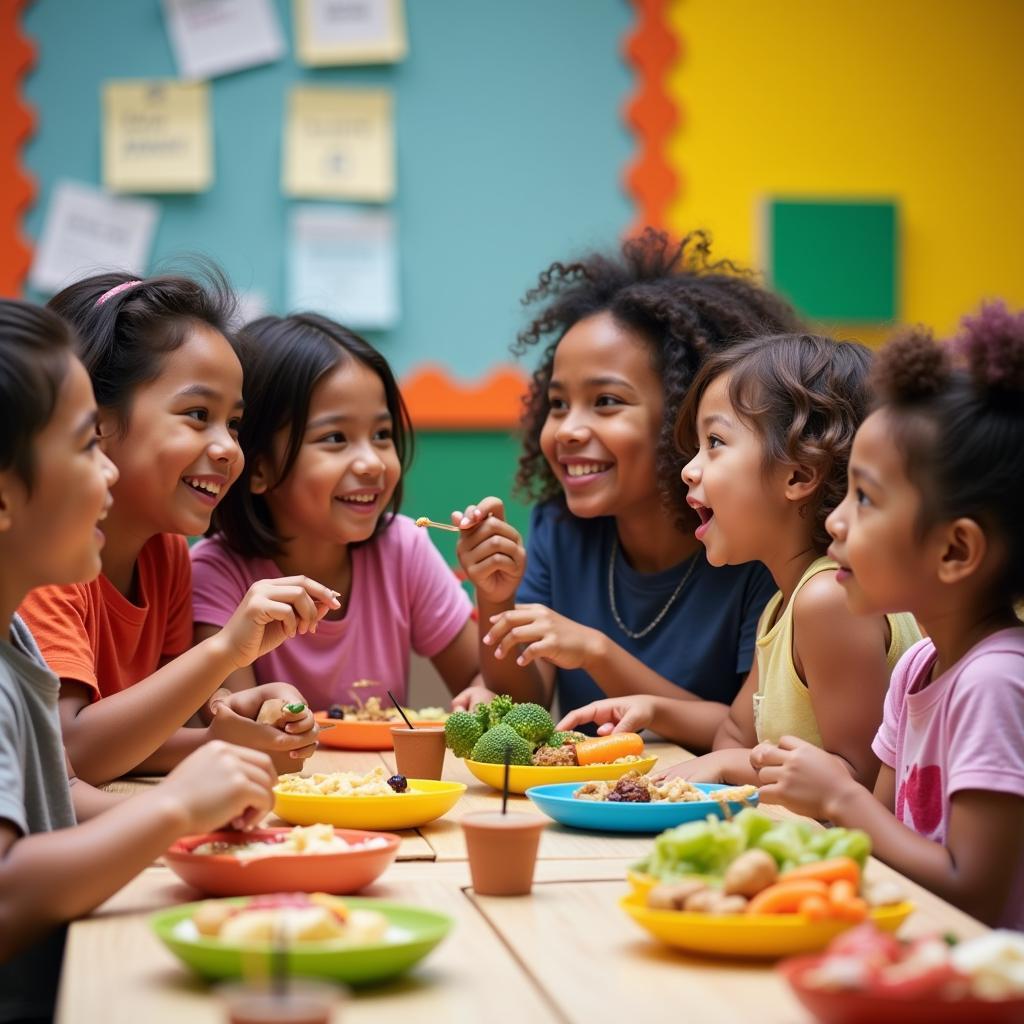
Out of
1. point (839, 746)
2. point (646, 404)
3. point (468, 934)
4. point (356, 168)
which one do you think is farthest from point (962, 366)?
point (356, 168)

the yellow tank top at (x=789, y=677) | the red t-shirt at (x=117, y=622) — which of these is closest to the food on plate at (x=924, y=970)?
the yellow tank top at (x=789, y=677)

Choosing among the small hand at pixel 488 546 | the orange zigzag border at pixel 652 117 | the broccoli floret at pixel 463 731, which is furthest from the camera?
the orange zigzag border at pixel 652 117

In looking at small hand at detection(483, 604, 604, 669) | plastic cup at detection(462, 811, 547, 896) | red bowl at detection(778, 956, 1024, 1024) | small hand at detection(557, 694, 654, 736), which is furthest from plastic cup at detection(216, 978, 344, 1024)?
small hand at detection(483, 604, 604, 669)

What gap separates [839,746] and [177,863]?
36.7 inches

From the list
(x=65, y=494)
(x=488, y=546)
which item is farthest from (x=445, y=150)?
(x=65, y=494)

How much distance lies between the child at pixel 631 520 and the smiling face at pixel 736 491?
0.31 metres

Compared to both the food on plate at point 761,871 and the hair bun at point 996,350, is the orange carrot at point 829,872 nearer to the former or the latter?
the food on plate at point 761,871

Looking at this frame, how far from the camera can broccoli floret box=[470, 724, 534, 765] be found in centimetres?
164

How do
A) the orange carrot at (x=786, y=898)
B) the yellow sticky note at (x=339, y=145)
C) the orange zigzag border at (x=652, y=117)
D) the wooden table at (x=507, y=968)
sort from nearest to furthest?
the wooden table at (x=507, y=968) < the orange carrot at (x=786, y=898) < the yellow sticky note at (x=339, y=145) < the orange zigzag border at (x=652, y=117)

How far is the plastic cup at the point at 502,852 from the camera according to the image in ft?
3.75

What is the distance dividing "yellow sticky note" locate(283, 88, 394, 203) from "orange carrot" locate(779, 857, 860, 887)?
2481mm

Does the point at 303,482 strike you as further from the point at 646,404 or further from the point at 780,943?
Result: the point at 780,943

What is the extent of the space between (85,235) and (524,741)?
1962 mm

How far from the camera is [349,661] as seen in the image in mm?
2426
